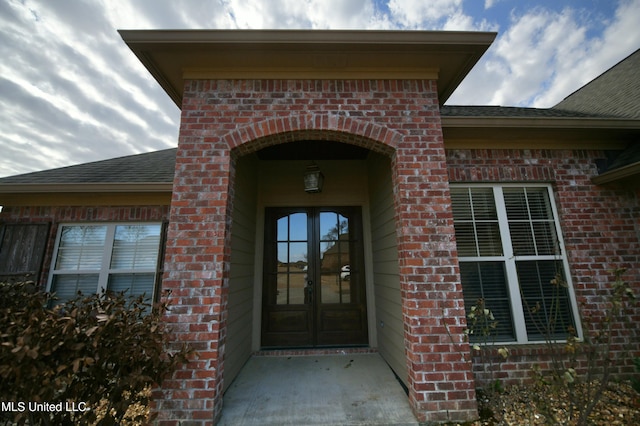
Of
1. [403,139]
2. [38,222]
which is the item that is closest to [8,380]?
[38,222]

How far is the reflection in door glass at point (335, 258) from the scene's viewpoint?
3.97 metres

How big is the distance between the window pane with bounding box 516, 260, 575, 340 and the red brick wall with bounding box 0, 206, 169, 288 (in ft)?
15.7

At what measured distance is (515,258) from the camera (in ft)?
9.64

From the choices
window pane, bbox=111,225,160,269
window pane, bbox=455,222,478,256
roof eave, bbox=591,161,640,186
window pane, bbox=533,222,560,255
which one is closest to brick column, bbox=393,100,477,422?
window pane, bbox=455,222,478,256

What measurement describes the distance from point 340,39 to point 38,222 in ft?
15.5

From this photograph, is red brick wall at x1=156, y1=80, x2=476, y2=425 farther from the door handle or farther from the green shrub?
the door handle

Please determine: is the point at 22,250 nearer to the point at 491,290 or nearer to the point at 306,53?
the point at 306,53

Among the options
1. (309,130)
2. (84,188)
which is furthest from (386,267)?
(84,188)

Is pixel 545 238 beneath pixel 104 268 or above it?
above

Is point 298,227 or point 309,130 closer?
point 309,130

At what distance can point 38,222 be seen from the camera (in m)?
3.46

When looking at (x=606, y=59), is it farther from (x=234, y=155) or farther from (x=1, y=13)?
(x=1, y=13)

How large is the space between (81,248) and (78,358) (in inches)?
104

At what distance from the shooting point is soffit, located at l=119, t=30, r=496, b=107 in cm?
232
